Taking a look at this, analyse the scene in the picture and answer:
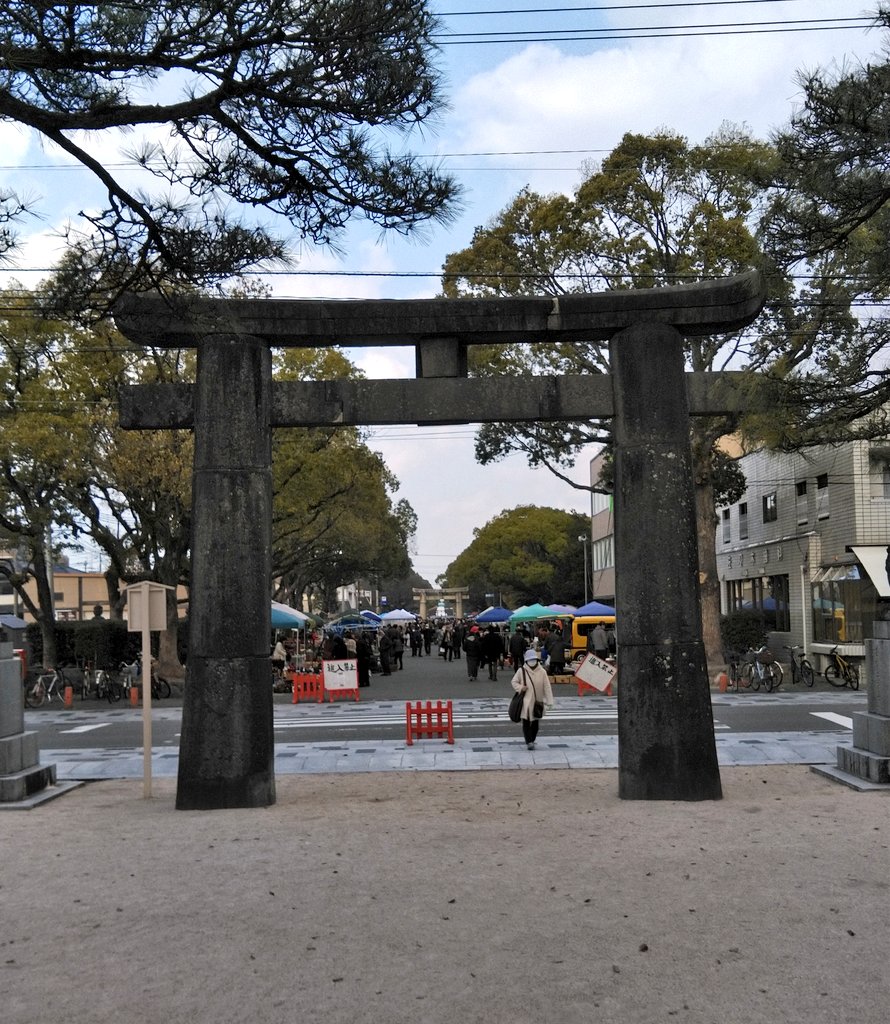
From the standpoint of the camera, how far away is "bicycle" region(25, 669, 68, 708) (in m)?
28.5

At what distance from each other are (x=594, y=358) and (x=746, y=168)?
1889cm

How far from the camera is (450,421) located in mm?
12375

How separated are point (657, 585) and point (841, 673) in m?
18.9

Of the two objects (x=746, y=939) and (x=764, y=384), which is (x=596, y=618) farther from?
(x=746, y=939)

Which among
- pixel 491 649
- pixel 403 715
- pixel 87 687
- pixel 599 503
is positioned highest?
pixel 599 503

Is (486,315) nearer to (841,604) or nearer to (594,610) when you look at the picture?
(841,604)

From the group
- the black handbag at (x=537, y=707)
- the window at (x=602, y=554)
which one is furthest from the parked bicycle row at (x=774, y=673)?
the window at (x=602, y=554)

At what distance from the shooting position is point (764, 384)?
11906 millimetres

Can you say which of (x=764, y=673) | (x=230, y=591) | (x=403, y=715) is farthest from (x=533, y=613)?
(x=230, y=591)

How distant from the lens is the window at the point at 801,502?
1405 inches

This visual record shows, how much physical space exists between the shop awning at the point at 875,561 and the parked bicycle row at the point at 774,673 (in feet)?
6.87

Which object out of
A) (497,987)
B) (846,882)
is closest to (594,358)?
(846,882)

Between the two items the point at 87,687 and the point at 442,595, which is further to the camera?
the point at 442,595

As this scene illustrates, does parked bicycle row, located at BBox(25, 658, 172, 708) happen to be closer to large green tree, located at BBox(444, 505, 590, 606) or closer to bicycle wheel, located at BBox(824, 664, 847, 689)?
bicycle wheel, located at BBox(824, 664, 847, 689)
